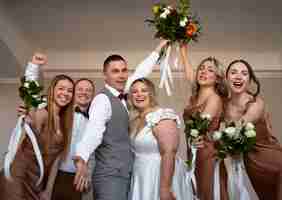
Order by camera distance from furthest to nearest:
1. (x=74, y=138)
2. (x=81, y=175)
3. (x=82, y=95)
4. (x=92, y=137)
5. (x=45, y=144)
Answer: (x=82, y=95), (x=74, y=138), (x=45, y=144), (x=92, y=137), (x=81, y=175)

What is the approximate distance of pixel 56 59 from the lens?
5.46 metres

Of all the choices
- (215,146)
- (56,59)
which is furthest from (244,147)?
(56,59)

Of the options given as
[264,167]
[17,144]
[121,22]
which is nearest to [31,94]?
[17,144]

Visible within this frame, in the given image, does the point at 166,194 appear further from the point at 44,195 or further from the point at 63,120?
the point at 63,120

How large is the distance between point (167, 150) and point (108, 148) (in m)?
0.34

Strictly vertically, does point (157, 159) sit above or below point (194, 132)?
below

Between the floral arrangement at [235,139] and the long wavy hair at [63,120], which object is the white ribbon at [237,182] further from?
the long wavy hair at [63,120]

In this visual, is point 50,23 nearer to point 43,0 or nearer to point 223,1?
point 43,0

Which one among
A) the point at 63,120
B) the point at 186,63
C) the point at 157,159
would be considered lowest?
the point at 157,159

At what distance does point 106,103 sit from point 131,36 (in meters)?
2.19

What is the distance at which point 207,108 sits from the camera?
3.21 m

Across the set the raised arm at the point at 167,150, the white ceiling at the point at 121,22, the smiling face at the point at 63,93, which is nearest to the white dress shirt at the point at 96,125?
the raised arm at the point at 167,150

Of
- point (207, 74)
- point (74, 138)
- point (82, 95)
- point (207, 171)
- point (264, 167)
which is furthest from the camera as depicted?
point (82, 95)

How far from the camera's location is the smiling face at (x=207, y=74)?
332cm
